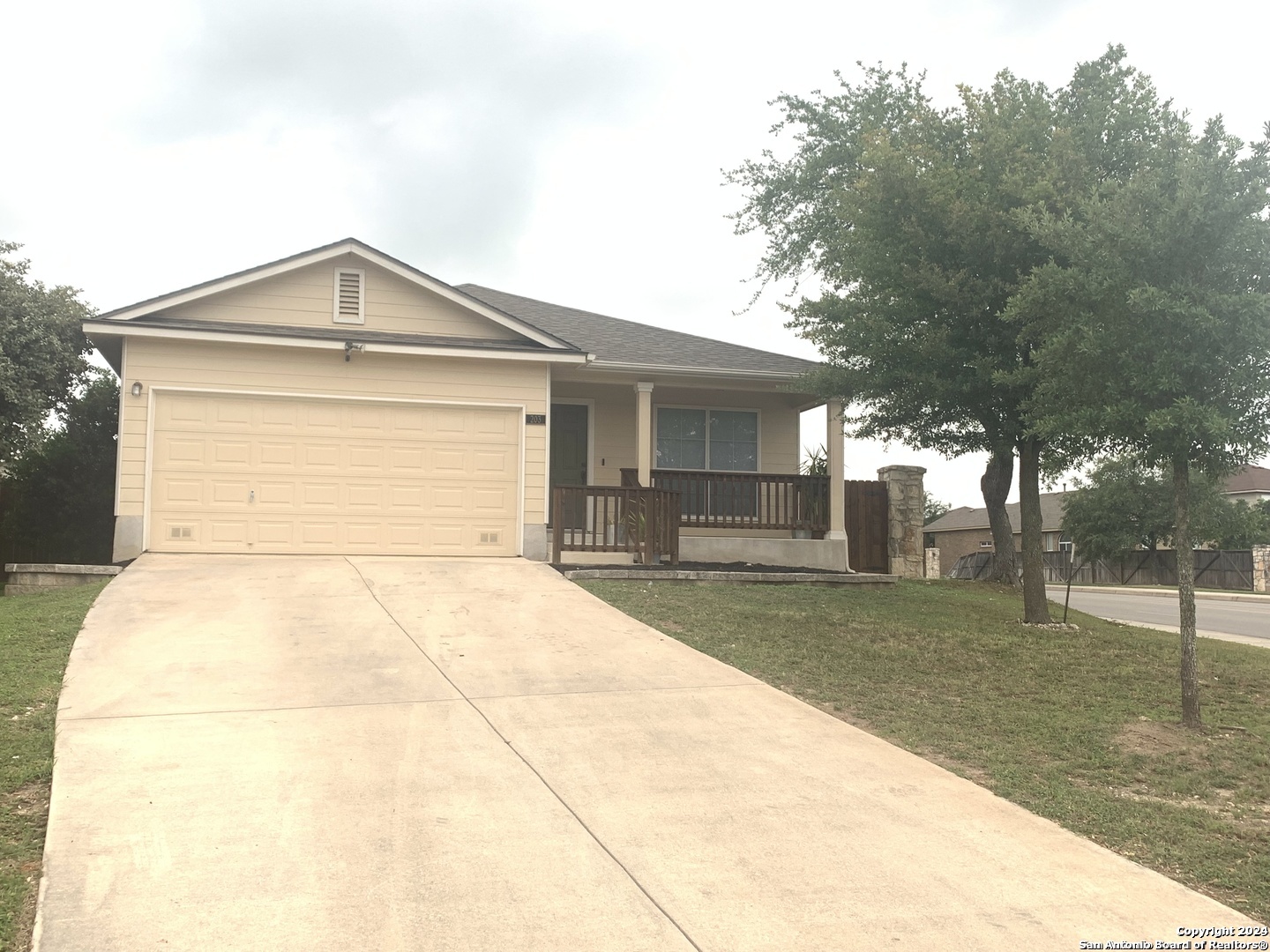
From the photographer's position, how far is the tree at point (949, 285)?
34.8ft

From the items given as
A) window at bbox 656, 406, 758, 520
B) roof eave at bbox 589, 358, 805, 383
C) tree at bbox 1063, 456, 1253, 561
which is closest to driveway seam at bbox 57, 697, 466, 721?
roof eave at bbox 589, 358, 805, 383

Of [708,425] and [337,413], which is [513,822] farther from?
[708,425]

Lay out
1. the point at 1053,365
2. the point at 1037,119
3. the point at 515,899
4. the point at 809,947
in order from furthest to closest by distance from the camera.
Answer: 1. the point at 1037,119
2. the point at 1053,365
3. the point at 515,899
4. the point at 809,947

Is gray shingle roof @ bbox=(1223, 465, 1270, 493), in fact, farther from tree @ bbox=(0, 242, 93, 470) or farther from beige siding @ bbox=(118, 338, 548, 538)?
tree @ bbox=(0, 242, 93, 470)

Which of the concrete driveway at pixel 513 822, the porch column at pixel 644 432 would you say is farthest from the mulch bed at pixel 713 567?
the concrete driveway at pixel 513 822

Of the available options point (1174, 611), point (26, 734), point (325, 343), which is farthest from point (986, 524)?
point (26, 734)

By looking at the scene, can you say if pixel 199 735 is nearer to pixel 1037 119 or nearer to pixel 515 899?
pixel 515 899

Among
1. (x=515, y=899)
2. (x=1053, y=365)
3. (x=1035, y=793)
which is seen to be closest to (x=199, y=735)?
(x=515, y=899)

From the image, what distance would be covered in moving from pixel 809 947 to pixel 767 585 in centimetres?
977

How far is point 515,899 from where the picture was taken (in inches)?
148

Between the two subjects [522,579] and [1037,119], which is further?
[522,579]

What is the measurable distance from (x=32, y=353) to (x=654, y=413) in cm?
1006

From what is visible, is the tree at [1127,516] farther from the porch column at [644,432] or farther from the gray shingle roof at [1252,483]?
the porch column at [644,432]

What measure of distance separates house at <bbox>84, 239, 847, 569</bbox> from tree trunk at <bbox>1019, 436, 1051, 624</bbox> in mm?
4012
